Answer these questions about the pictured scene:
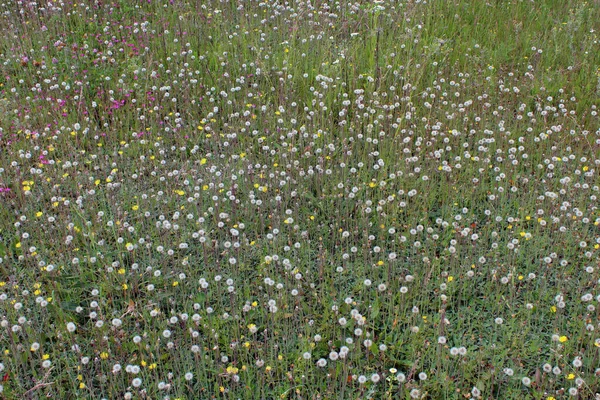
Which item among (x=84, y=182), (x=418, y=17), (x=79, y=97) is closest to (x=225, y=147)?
(x=84, y=182)

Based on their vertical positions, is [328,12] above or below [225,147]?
above

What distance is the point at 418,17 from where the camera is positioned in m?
8.05

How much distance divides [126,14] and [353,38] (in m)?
3.30

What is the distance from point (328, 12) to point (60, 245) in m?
5.40

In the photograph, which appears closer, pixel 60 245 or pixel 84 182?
pixel 60 245

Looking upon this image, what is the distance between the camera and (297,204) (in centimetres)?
490

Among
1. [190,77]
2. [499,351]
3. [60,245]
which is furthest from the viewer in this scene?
[190,77]

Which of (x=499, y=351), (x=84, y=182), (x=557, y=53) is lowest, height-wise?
(x=499, y=351)

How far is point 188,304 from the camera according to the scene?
13.9ft

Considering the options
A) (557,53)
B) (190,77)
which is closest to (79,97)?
(190,77)

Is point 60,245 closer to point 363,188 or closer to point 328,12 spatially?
point 363,188

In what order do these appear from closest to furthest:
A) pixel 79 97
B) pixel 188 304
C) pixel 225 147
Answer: pixel 188 304 → pixel 225 147 → pixel 79 97

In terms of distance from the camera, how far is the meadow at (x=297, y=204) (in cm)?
377

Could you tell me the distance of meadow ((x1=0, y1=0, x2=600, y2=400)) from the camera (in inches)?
149
